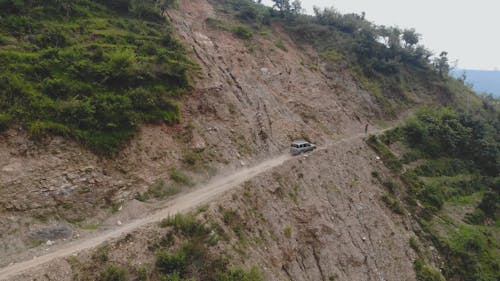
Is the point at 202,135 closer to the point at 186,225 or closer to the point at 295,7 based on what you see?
the point at 186,225

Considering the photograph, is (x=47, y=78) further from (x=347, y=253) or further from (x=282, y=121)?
(x=347, y=253)

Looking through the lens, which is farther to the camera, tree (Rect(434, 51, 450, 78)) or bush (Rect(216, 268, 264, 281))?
tree (Rect(434, 51, 450, 78))

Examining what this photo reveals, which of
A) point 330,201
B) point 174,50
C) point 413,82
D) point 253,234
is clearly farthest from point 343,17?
point 253,234

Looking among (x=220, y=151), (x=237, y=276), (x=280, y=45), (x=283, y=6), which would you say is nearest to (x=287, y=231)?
(x=237, y=276)

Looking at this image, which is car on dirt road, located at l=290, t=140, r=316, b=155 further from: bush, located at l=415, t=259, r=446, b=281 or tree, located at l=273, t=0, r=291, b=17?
tree, located at l=273, t=0, r=291, b=17

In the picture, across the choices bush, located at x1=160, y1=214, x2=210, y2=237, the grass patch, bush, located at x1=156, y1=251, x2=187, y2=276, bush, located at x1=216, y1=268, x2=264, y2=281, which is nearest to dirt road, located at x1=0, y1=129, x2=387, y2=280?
bush, located at x1=160, y1=214, x2=210, y2=237
